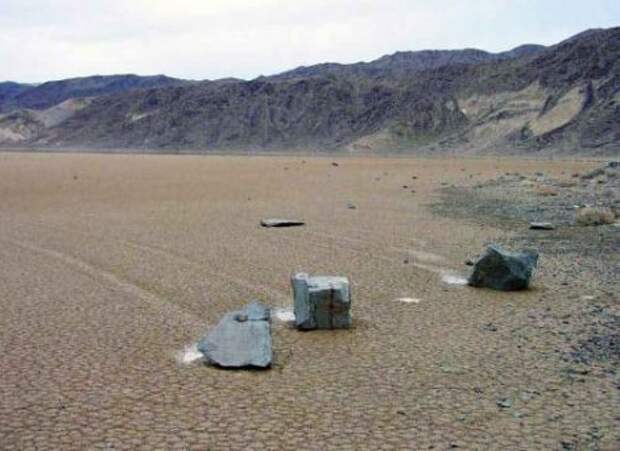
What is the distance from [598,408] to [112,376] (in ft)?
13.9

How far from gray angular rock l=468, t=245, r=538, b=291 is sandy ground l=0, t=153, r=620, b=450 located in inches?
10.6

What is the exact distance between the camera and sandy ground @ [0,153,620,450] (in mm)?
5992

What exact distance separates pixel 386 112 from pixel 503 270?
82.4 meters

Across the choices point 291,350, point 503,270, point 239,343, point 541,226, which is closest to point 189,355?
point 239,343

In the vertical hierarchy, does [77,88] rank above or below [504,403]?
above

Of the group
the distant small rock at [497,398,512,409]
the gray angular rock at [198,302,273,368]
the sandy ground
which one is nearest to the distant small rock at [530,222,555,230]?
the sandy ground

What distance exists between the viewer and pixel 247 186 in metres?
32.1

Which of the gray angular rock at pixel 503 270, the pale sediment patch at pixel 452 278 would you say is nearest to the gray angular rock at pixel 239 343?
the gray angular rock at pixel 503 270

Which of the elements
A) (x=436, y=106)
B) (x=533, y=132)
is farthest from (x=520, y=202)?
(x=436, y=106)

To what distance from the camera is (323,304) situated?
879 centimetres

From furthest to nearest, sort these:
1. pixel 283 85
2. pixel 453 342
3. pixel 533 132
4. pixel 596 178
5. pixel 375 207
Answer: pixel 283 85
pixel 533 132
pixel 596 178
pixel 375 207
pixel 453 342

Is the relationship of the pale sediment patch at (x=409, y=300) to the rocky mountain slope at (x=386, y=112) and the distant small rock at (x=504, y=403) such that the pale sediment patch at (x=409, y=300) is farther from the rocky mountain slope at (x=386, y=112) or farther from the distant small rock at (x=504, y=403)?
the rocky mountain slope at (x=386, y=112)

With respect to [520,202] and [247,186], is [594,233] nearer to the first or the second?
[520,202]

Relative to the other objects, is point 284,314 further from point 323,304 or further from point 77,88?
point 77,88
